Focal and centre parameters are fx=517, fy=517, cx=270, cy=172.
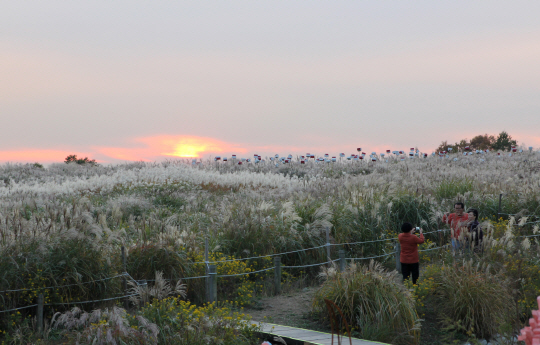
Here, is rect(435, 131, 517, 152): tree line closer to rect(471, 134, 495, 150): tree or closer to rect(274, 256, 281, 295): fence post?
rect(471, 134, 495, 150): tree

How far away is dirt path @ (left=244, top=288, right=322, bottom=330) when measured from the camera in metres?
7.82

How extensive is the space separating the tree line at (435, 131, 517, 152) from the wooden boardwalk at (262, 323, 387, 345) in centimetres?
4113

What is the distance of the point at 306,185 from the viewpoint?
18.0 m

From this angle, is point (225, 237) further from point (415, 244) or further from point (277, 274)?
point (415, 244)

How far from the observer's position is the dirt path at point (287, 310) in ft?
25.6

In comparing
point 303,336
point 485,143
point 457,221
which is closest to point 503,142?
point 485,143

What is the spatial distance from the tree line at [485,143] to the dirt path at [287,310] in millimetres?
39068

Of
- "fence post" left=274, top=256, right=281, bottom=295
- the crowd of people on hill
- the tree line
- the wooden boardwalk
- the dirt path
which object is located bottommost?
the dirt path

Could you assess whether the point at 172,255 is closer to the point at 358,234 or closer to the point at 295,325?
the point at 295,325

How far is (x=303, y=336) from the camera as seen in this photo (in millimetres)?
6637

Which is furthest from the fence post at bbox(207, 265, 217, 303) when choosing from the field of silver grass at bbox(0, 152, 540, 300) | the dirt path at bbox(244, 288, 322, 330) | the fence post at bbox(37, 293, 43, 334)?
the fence post at bbox(37, 293, 43, 334)

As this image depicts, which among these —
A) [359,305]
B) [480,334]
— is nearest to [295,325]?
[359,305]

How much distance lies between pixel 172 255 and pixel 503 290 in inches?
204

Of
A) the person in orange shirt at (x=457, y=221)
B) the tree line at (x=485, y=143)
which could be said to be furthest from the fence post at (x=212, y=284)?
the tree line at (x=485, y=143)
